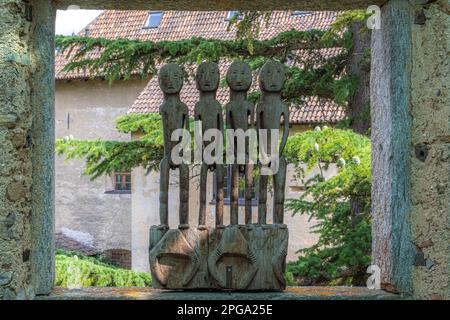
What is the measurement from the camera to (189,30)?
500 inches

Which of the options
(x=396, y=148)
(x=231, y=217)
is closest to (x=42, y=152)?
(x=231, y=217)

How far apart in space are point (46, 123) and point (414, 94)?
1393 millimetres

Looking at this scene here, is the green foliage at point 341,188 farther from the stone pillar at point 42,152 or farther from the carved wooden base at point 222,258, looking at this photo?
the stone pillar at point 42,152

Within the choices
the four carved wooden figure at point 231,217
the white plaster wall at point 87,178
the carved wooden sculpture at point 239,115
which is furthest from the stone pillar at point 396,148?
the white plaster wall at point 87,178

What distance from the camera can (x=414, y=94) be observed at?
2.55 metres

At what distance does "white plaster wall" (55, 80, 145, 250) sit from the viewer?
13.4 metres

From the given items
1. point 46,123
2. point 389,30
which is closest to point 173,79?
point 46,123

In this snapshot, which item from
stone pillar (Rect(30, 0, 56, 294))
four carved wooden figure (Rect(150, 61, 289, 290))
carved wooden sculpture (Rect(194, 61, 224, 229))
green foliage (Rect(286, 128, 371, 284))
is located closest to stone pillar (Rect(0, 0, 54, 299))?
stone pillar (Rect(30, 0, 56, 294))

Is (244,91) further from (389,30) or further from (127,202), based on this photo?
(127,202)

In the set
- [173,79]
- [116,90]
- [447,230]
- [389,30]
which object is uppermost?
[116,90]
